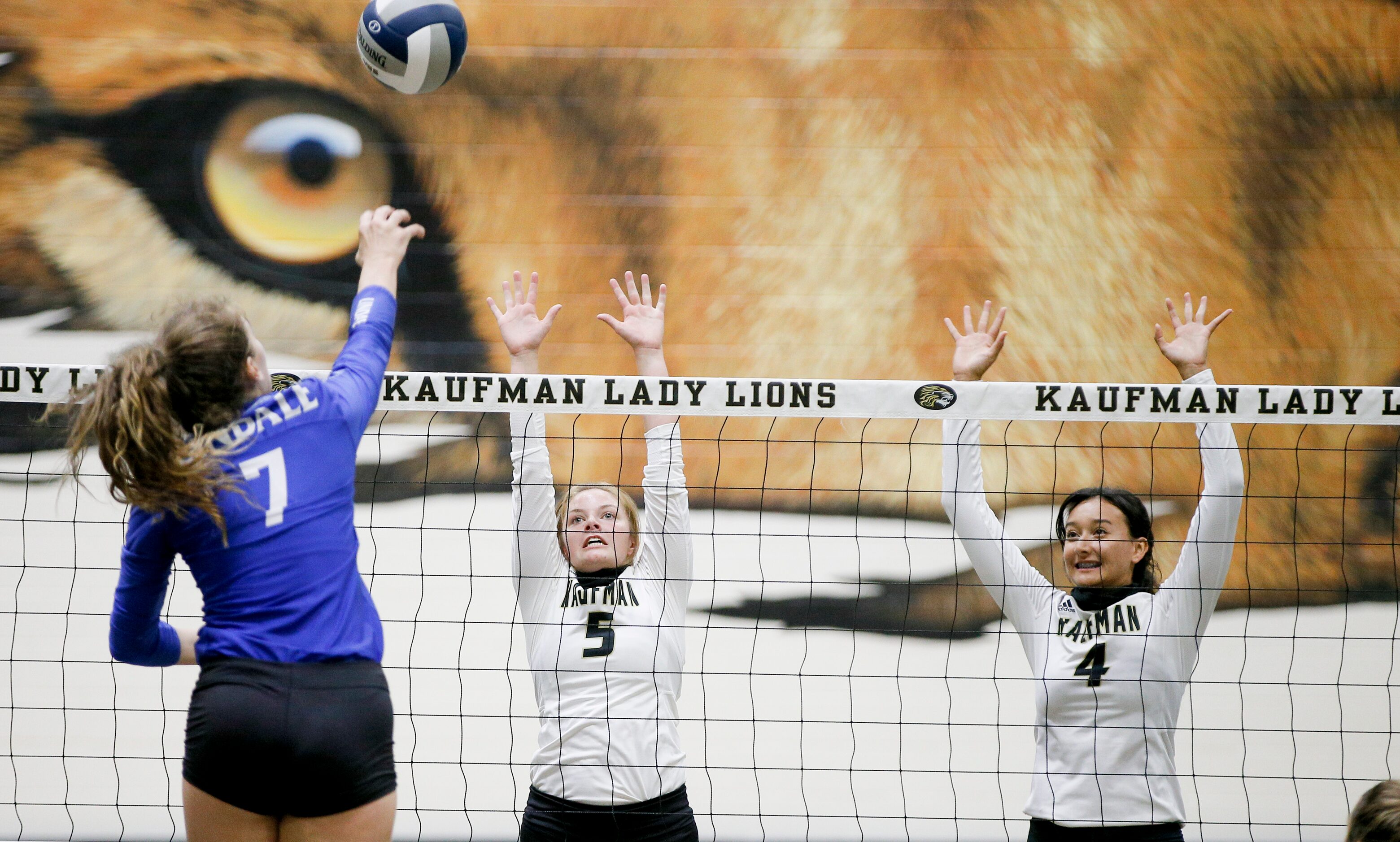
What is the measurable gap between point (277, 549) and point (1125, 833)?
2.36 meters

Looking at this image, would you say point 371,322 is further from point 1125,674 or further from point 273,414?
point 1125,674

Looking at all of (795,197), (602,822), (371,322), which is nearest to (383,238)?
(371,322)

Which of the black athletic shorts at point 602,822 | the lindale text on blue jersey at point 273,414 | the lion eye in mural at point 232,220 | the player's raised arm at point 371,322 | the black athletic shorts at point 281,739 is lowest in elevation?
the black athletic shorts at point 602,822

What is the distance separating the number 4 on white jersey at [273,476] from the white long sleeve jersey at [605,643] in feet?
4.04

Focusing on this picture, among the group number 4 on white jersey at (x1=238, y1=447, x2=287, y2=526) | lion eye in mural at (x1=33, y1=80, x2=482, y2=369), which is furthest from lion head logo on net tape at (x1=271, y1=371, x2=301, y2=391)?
lion eye in mural at (x1=33, y1=80, x2=482, y2=369)

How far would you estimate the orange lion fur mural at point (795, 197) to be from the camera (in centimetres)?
487

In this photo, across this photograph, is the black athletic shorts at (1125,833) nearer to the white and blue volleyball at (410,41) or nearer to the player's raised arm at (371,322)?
the player's raised arm at (371,322)

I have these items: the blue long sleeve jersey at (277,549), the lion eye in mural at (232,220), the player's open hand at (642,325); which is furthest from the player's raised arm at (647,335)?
the lion eye in mural at (232,220)

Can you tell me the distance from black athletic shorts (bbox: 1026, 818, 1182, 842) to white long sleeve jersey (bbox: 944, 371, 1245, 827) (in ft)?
0.05

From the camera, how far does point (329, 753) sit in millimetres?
1795

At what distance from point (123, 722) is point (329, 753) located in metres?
3.69

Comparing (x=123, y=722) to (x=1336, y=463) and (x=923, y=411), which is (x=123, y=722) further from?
(x=1336, y=463)

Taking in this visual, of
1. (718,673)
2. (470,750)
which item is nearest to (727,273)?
(718,673)

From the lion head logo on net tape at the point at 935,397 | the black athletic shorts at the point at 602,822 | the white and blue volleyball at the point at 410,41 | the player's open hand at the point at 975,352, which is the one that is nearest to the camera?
the black athletic shorts at the point at 602,822
